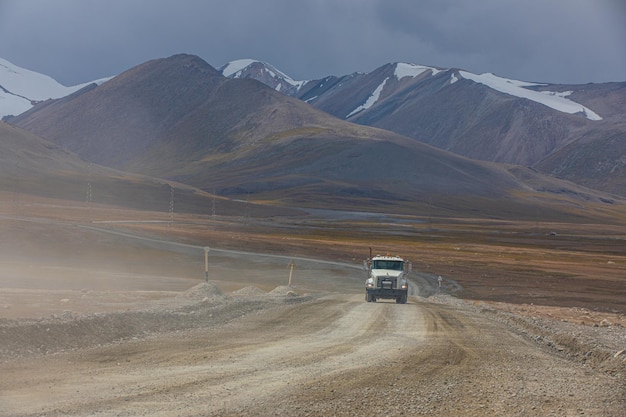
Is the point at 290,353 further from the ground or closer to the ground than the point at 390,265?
closer to the ground

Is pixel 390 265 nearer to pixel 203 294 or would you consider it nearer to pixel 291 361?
pixel 203 294

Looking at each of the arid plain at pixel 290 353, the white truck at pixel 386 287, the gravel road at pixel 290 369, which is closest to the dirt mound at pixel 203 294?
the arid plain at pixel 290 353

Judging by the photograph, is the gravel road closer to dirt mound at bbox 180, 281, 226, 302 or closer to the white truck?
dirt mound at bbox 180, 281, 226, 302

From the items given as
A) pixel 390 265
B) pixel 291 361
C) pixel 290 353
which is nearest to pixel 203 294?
pixel 390 265

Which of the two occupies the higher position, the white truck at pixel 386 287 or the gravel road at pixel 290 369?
the gravel road at pixel 290 369

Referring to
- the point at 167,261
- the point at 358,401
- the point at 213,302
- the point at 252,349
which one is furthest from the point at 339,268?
the point at 358,401

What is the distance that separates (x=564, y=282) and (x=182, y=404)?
59.2m

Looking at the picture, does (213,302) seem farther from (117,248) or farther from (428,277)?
(117,248)

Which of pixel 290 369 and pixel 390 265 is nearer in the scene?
pixel 290 369

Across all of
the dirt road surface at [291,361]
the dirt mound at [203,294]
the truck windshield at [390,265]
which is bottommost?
the dirt mound at [203,294]

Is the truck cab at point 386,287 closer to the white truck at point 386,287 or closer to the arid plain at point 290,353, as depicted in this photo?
the white truck at point 386,287

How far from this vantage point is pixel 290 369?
17797 mm

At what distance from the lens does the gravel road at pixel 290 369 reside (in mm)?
14156

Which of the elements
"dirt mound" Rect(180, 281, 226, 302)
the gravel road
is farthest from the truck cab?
the gravel road
